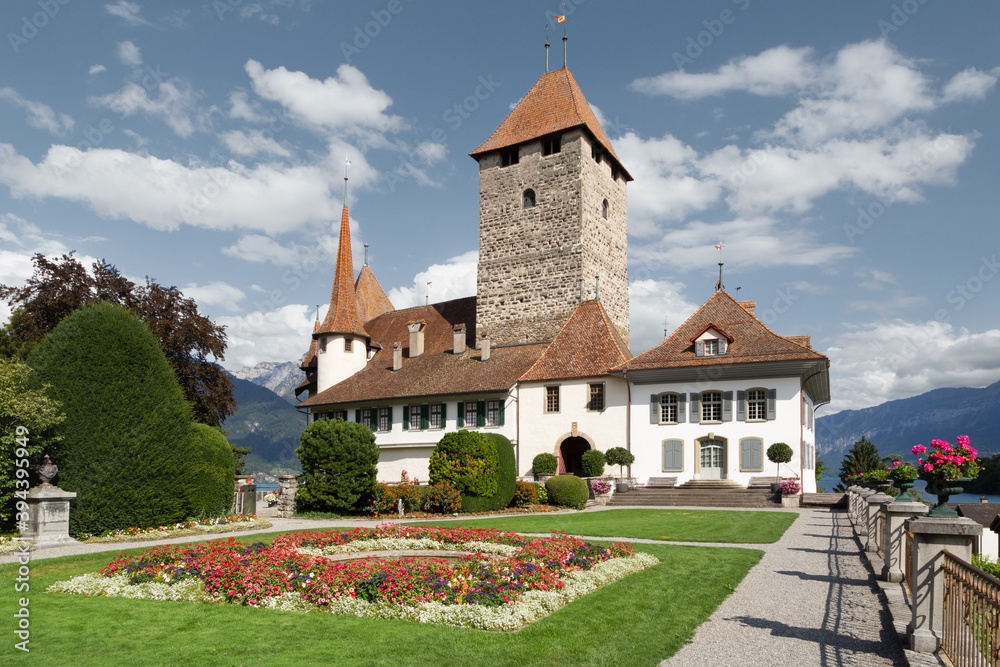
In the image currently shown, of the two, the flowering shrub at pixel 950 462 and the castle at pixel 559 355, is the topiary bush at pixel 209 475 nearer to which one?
the castle at pixel 559 355

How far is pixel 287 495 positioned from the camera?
2411cm

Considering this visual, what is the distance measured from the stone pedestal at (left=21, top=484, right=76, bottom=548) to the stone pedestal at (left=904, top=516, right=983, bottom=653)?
1575cm

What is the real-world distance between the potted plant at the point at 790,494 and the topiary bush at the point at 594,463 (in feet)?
24.3

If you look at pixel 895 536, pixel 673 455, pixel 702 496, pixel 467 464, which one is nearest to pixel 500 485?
pixel 467 464

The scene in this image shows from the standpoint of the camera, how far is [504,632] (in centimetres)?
757

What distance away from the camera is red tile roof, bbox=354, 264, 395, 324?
4978 centimetres

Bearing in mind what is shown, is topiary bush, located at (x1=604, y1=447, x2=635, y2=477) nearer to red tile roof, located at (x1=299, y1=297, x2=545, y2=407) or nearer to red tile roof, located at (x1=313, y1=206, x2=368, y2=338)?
red tile roof, located at (x1=299, y1=297, x2=545, y2=407)

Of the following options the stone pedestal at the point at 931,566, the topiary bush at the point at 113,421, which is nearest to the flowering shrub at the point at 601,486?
the topiary bush at the point at 113,421

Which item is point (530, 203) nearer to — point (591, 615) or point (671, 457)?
point (671, 457)

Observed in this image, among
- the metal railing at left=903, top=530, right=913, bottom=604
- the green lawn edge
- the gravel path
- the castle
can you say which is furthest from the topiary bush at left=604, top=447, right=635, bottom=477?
the green lawn edge

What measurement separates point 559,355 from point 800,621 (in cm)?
2718

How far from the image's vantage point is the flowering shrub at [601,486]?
2994 cm

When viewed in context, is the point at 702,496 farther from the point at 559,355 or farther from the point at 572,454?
the point at 559,355

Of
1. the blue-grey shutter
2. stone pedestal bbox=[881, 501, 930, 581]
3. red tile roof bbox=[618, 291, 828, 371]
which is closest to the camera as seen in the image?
stone pedestal bbox=[881, 501, 930, 581]
